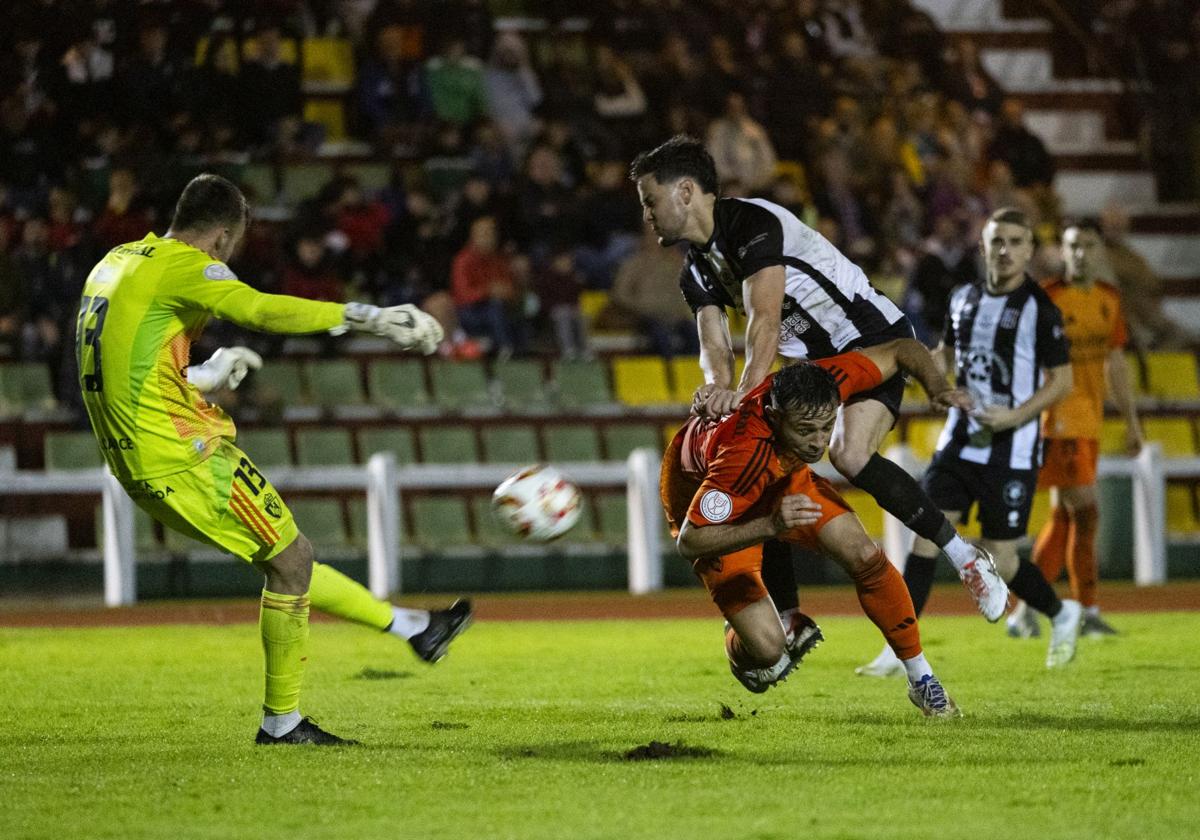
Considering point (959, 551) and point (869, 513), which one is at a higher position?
point (959, 551)

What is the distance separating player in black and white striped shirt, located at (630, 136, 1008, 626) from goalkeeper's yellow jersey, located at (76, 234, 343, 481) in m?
1.84

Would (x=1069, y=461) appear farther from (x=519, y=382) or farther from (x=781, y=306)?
(x=519, y=382)

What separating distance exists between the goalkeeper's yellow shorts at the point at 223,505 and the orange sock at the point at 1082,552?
5.39 m

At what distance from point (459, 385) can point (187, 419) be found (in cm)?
982

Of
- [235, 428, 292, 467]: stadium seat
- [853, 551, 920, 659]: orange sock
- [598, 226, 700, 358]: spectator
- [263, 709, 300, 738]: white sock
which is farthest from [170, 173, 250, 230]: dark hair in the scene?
[598, 226, 700, 358]: spectator

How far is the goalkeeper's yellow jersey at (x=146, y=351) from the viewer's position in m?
6.30

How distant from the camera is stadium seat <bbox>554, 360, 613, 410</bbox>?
1642 cm

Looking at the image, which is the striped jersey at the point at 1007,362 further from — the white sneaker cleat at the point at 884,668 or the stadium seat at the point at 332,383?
the stadium seat at the point at 332,383

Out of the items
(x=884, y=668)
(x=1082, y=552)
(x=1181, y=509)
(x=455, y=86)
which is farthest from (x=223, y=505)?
(x=455, y=86)

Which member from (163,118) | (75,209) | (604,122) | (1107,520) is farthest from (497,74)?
(1107,520)

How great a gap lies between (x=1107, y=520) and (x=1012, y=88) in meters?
10.6

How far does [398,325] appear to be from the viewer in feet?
19.7

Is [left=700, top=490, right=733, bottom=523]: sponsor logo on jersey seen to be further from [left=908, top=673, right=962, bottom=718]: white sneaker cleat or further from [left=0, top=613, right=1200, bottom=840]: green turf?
[left=908, top=673, right=962, bottom=718]: white sneaker cleat

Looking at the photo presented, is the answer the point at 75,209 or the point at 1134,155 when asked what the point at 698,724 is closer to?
the point at 75,209
